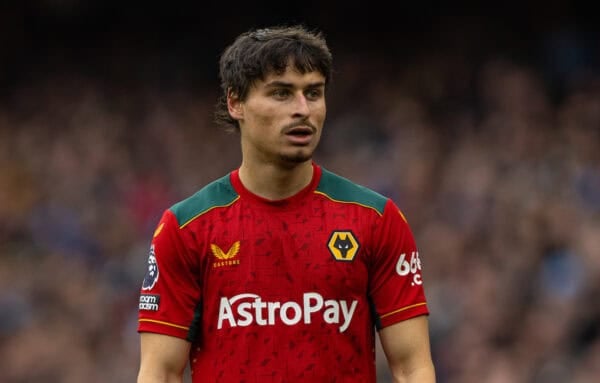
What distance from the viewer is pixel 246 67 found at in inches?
204

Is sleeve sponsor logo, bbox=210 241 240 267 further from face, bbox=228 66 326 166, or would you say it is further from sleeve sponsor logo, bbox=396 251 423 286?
sleeve sponsor logo, bbox=396 251 423 286

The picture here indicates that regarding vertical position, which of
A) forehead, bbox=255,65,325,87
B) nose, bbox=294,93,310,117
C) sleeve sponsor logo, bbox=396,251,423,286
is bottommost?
sleeve sponsor logo, bbox=396,251,423,286

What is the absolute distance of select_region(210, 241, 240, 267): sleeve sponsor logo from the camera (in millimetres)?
5125

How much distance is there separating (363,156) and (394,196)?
2.14 feet

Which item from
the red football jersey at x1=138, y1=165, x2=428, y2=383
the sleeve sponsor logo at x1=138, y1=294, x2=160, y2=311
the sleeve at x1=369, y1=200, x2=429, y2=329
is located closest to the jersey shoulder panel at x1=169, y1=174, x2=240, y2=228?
the red football jersey at x1=138, y1=165, x2=428, y2=383

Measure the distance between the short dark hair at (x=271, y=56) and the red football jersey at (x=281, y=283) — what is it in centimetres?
42

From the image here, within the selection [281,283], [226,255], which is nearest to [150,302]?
[226,255]

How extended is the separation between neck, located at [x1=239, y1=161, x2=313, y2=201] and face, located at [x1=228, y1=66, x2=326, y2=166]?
2.0 inches

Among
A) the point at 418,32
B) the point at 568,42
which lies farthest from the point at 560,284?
the point at 418,32

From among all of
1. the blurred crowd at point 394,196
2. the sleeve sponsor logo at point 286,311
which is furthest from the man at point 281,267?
the blurred crowd at point 394,196

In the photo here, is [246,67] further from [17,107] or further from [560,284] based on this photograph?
[17,107]

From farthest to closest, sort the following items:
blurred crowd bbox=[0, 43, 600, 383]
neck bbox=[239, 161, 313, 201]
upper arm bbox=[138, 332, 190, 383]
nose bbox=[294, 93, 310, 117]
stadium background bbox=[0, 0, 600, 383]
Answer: stadium background bbox=[0, 0, 600, 383], blurred crowd bbox=[0, 43, 600, 383], neck bbox=[239, 161, 313, 201], upper arm bbox=[138, 332, 190, 383], nose bbox=[294, 93, 310, 117]

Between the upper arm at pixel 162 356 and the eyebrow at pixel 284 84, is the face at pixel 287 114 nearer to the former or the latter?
the eyebrow at pixel 284 84

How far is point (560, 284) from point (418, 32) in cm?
345
